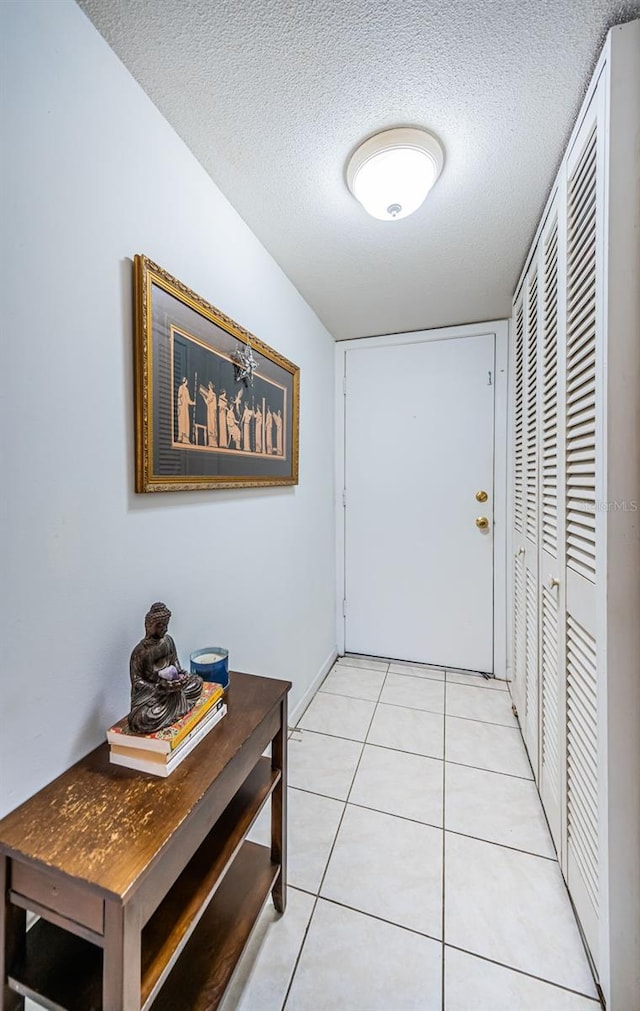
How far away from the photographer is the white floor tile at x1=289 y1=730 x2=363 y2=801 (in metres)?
1.59

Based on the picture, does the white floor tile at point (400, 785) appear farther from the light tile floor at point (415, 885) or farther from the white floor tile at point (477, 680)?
the white floor tile at point (477, 680)

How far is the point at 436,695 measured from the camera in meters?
2.26

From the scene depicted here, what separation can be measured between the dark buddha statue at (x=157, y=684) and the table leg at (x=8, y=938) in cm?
27

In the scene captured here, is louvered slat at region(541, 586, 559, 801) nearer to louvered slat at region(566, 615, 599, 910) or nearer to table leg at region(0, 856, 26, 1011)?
louvered slat at region(566, 615, 599, 910)

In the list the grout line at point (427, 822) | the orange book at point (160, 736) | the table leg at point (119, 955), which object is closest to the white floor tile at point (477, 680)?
the grout line at point (427, 822)

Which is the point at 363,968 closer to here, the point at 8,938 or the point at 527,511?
the point at 8,938

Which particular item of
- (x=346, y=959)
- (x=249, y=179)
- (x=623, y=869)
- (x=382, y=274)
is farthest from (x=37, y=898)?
(x=382, y=274)

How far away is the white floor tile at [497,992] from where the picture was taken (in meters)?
0.92

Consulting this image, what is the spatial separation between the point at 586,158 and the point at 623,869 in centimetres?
165

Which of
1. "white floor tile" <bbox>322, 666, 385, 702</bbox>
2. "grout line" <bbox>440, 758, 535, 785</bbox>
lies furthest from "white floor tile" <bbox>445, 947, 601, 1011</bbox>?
"white floor tile" <bbox>322, 666, 385, 702</bbox>

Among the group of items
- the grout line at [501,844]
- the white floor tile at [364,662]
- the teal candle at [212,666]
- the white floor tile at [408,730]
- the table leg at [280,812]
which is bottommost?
the grout line at [501,844]

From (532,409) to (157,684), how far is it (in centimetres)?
169

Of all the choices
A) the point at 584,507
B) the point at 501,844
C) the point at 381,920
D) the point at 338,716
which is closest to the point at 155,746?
the point at 381,920

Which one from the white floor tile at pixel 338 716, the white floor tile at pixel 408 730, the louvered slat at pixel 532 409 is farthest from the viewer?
the white floor tile at pixel 338 716
